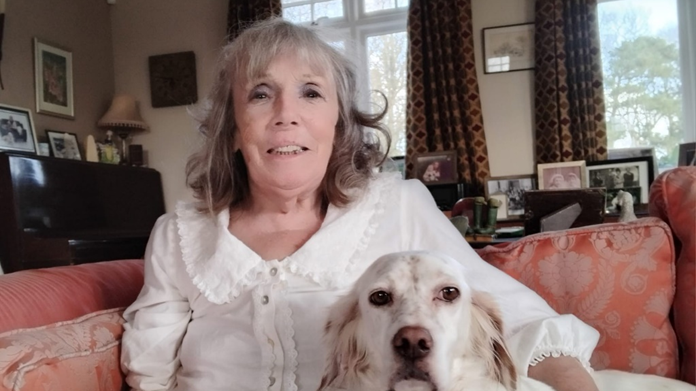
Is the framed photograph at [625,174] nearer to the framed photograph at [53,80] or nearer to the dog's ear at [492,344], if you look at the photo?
the dog's ear at [492,344]

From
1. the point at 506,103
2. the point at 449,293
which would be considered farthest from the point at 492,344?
the point at 506,103

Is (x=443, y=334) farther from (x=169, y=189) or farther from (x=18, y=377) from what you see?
(x=169, y=189)

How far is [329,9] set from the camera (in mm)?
4336

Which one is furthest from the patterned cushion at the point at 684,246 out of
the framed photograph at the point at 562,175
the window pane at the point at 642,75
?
the window pane at the point at 642,75

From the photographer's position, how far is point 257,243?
3.78 feet

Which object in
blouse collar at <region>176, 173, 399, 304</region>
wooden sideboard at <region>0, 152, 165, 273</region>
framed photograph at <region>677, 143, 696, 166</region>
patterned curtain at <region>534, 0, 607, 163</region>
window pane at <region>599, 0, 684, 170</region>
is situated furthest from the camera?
window pane at <region>599, 0, 684, 170</region>

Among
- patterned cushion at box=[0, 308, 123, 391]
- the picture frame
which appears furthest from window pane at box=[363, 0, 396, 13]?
patterned cushion at box=[0, 308, 123, 391]

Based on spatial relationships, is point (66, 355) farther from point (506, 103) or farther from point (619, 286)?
point (506, 103)

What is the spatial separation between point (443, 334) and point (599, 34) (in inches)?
137

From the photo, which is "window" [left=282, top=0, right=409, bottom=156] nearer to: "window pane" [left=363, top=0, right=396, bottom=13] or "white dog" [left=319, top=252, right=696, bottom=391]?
"window pane" [left=363, top=0, right=396, bottom=13]

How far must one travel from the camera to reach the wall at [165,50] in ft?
14.7

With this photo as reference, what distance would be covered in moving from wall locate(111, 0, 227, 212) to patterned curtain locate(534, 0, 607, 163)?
2575mm

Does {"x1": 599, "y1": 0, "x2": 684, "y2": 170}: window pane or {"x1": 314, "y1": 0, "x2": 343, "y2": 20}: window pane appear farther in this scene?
{"x1": 314, "y1": 0, "x2": 343, "y2": 20}: window pane

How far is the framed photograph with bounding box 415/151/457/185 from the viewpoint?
11.8ft
